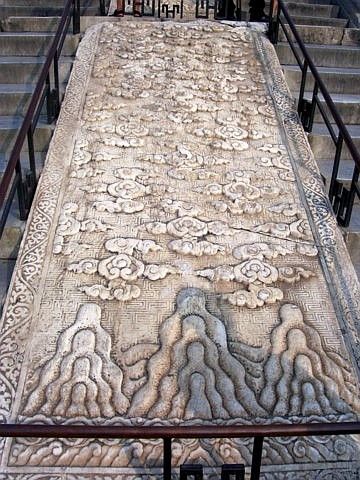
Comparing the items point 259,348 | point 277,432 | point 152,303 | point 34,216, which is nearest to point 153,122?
point 34,216

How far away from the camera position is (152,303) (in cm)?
305

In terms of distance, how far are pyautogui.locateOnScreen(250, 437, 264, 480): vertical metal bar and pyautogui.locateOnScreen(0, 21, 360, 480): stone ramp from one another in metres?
0.24

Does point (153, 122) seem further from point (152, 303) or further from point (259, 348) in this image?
point (259, 348)

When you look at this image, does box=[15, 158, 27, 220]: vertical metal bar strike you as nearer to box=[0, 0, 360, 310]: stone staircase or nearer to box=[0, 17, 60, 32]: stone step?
box=[0, 0, 360, 310]: stone staircase

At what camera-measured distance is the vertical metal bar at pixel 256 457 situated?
1.96 m

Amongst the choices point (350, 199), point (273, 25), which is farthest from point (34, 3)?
point (350, 199)

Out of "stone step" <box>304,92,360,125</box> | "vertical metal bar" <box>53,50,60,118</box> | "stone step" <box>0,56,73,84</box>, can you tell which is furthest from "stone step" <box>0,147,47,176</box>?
"stone step" <box>304,92,360,125</box>

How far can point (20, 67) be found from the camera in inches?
210

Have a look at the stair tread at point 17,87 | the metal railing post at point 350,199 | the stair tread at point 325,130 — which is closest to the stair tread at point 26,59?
the stair tread at point 17,87

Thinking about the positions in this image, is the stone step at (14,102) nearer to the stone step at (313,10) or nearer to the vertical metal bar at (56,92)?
the vertical metal bar at (56,92)

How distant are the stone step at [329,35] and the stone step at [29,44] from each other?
2.74 meters

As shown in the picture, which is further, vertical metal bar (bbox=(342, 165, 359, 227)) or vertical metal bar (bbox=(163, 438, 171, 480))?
vertical metal bar (bbox=(342, 165, 359, 227))

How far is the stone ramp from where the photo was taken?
249 cm

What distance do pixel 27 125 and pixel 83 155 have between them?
2.16 feet
